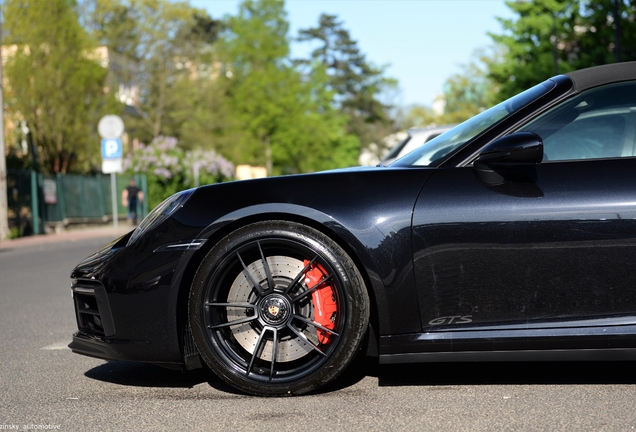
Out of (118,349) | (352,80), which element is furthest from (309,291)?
(352,80)

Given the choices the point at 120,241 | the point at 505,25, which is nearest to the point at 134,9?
the point at 505,25

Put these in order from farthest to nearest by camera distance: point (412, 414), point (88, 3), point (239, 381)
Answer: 1. point (88, 3)
2. point (239, 381)
3. point (412, 414)

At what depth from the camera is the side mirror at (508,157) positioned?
3432 mm

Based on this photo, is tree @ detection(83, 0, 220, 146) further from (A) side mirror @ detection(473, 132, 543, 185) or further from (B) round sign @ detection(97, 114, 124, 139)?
(A) side mirror @ detection(473, 132, 543, 185)

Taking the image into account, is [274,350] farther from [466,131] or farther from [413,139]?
[413,139]

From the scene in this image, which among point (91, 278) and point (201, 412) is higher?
point (91, 278)

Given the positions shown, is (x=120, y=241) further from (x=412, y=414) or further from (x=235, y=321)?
(x=412, y=414)

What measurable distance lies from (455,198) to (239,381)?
1.22m

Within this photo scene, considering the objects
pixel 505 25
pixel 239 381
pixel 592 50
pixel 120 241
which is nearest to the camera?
pixel 239 381

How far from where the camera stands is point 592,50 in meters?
36.8

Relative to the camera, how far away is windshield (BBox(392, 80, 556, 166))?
3.79 meters

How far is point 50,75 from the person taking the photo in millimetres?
28781

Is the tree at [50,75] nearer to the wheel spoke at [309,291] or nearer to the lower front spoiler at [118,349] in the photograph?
the lower front spoiler at [118,349]

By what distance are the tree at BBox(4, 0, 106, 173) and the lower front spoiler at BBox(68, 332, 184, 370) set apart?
1052 inches
